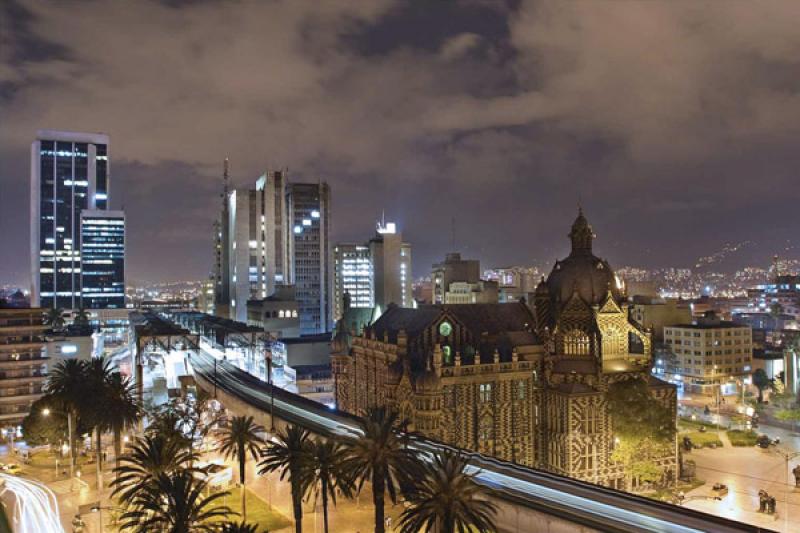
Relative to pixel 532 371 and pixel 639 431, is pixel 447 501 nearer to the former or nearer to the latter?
pixel 639 431

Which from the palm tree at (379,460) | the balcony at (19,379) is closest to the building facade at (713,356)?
the palm tree at (379,460)

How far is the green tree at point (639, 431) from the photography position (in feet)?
279

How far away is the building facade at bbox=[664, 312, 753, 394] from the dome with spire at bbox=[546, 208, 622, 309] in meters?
81.5

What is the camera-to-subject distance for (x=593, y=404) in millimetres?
91250

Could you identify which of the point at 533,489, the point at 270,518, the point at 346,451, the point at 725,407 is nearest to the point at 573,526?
the point at 533,489

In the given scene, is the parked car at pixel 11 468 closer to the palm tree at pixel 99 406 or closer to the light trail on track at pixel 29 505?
the light trail on track at pixel 29 505

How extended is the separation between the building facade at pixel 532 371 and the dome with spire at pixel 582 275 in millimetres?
176

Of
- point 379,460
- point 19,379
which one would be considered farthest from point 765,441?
point 19,379

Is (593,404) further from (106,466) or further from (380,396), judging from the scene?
(106,466)

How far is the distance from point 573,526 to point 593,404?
46.6m

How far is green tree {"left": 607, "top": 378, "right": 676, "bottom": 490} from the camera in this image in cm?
8512

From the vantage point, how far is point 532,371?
9469 centimetres

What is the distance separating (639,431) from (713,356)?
98089mm

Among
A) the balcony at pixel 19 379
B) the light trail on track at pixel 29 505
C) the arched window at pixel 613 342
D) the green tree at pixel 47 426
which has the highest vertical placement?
the arched window at pixel 613 342
